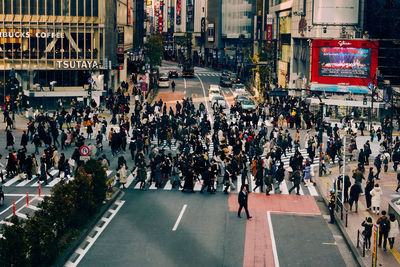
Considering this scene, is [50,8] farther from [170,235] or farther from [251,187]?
[170,235]

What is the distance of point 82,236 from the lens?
2153cm

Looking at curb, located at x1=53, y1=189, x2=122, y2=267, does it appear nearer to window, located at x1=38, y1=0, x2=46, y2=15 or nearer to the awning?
the awning

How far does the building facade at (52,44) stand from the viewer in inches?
2532

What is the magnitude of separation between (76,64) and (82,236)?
46378 millimetres

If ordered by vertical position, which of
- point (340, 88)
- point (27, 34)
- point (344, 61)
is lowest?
point (340, 88)

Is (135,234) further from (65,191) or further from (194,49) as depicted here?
(194,49)

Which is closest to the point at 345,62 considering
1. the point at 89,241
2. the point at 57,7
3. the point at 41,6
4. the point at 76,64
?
the point at 76,64

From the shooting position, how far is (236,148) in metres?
36.2

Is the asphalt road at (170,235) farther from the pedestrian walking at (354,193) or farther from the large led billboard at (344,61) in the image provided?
the large led billboard at (344,61)

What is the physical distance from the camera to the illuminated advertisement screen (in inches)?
2504

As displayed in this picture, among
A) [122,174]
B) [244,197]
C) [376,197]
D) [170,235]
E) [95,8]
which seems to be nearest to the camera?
[170,235]

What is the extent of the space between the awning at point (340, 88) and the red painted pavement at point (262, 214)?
3677 centimetres

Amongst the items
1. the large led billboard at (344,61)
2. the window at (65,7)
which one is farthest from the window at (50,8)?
the large led billboard at (344,61)

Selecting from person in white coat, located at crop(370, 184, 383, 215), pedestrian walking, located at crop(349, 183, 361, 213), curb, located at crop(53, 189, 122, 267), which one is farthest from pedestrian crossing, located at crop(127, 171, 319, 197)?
person in white coat, located at crop(370, 184, 383, 215)
